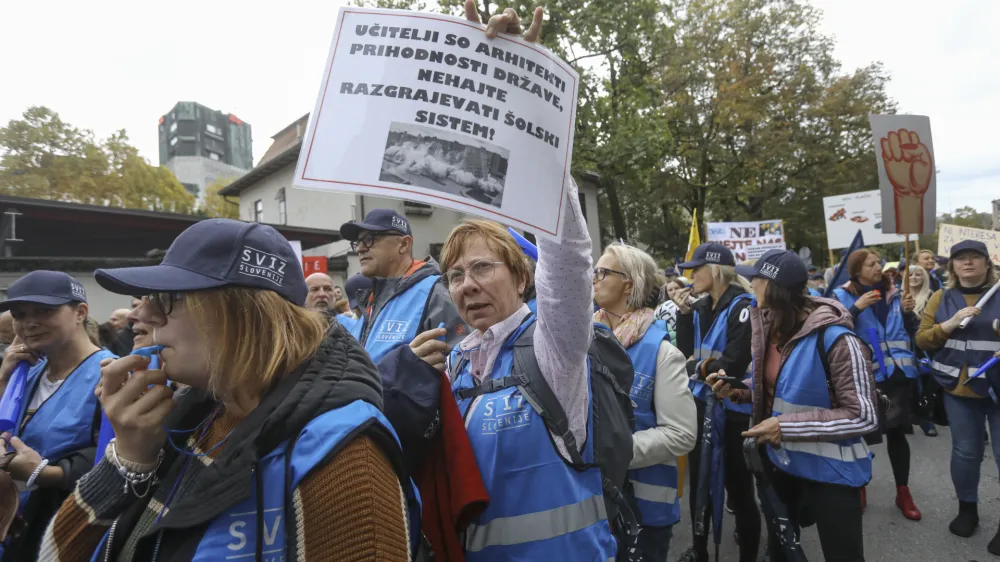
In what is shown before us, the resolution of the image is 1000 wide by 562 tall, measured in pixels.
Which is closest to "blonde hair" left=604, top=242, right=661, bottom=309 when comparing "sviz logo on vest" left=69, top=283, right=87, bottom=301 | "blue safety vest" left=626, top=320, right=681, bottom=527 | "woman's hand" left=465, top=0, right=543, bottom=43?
"blue safety vest" left=626, top=320, right=681, bottom=527

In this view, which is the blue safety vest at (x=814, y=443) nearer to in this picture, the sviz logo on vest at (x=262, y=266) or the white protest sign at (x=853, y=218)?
the sviz logo on vest at (x=262, y=266)

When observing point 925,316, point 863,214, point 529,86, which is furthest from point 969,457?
point 863,214

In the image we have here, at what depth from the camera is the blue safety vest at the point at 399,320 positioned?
10.1 ft

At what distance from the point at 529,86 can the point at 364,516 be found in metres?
1.07

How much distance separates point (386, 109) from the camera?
1.38 m

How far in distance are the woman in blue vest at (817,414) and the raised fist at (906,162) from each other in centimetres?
245

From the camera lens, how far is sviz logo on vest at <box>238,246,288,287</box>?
4.34ft

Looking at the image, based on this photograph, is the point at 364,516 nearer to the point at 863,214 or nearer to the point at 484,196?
the point at 484,196

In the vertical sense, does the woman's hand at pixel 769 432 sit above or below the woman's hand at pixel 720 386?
below

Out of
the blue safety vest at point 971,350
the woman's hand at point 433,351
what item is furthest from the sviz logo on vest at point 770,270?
the blue safety vest at point 971,350

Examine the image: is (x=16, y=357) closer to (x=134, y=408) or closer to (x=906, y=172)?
(x=134, y=408)

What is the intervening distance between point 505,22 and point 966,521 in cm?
509

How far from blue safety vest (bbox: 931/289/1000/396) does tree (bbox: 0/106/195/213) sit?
2791cm

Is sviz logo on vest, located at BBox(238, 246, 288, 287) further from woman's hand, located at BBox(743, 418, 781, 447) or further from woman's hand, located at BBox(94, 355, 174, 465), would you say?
woman's hand, located at BBox(743, 418, 781, 447)
